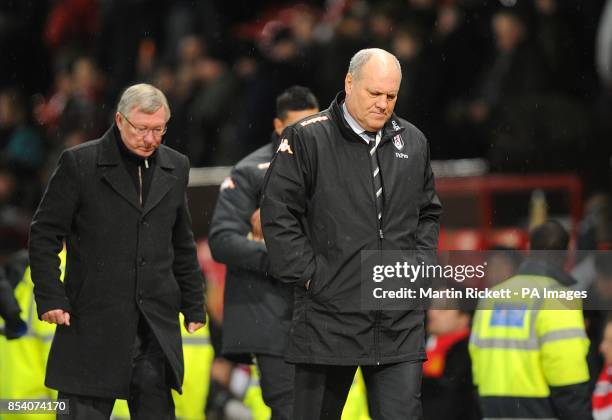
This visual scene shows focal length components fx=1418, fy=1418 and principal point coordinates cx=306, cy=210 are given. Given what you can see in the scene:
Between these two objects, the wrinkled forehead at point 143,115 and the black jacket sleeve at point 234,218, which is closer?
the wrinkled forehead at point 143,115

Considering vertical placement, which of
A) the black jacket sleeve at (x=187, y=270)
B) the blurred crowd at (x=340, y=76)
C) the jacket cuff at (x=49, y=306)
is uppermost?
the blurred crowd at (x=340, y=76)

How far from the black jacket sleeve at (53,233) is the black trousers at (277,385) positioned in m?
1.32

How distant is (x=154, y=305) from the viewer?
24.0 ft

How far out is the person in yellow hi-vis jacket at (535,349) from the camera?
809 centimetres

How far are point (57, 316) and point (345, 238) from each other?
4.98ft

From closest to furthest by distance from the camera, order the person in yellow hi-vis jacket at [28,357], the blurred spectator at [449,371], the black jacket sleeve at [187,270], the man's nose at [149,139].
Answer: the man's nose at [149,139] < the black jacket sleeve at [187,270] < the person in yellow hi-vis jacket at [28,357] < the blurred spectator at [449,371]

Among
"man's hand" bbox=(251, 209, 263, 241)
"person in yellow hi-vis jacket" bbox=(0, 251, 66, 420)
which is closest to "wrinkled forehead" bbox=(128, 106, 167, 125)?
"man's hand" bbox=(251, 209, 263, 241)

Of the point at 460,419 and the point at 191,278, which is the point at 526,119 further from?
the point at 191,278

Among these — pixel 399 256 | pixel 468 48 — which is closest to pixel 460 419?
pixel 399 256

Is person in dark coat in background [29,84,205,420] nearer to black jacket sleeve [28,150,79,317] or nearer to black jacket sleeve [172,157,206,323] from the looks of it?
black jacket sleeve [28,150,79,317]

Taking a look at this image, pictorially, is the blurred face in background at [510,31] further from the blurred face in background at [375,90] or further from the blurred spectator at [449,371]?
the blurred face in background at [375,90]

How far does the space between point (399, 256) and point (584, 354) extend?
1.82 m

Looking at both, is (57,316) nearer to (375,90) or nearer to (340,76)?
(375,90)

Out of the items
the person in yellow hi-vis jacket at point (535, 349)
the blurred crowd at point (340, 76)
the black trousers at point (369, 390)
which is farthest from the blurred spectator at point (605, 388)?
the blurred crowd at point (340, 76)
